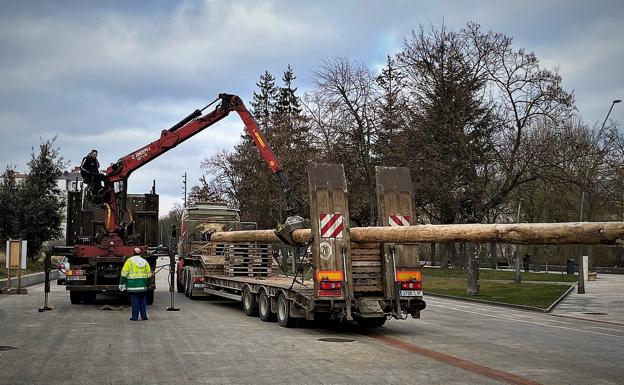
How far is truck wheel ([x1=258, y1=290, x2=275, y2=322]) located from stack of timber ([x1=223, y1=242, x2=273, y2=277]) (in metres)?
3.39

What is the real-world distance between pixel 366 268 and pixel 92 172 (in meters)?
9.42

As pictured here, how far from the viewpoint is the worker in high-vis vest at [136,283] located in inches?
595

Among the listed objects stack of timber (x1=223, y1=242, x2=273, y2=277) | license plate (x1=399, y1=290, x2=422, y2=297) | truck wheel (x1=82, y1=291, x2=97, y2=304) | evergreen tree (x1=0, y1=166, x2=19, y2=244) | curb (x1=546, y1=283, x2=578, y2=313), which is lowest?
curb (x1=546, y1=283, x2=578, y2=313)

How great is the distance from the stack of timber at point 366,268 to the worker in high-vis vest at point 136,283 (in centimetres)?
529

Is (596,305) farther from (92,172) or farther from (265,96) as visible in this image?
(265,96)

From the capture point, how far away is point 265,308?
49.6 feet

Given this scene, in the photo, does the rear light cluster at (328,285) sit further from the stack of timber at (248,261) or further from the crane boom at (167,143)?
the crane boom at (167,143)

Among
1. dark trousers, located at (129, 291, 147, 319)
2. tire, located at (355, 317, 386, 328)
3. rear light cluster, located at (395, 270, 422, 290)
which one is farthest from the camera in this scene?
dark trousers, located at (129, 291, 147, 319)

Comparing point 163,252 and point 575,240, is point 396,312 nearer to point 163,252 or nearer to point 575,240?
point 575,240

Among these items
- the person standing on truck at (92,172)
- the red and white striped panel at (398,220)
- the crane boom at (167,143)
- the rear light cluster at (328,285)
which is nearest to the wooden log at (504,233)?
the red and white striped panel at (398,220)

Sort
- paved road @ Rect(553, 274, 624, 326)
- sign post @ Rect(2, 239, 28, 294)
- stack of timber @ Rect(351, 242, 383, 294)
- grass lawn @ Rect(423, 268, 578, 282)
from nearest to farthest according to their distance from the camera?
stack of timber @ Rect(351, 242, 383, 294) → paved road @ Rect(553, 274, 624, 326) → sign post @ Rect(2, 239, 28, 294) → grass lawn @ Rect(423, 268, 578, 282)

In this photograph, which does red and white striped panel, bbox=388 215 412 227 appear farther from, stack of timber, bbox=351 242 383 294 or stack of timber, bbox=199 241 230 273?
stack of timber, bbox=199 241 230 273

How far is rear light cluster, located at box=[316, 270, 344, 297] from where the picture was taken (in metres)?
12.7

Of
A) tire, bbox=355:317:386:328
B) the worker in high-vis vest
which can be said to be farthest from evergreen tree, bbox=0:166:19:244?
tire, bbox=355:317:386:328
